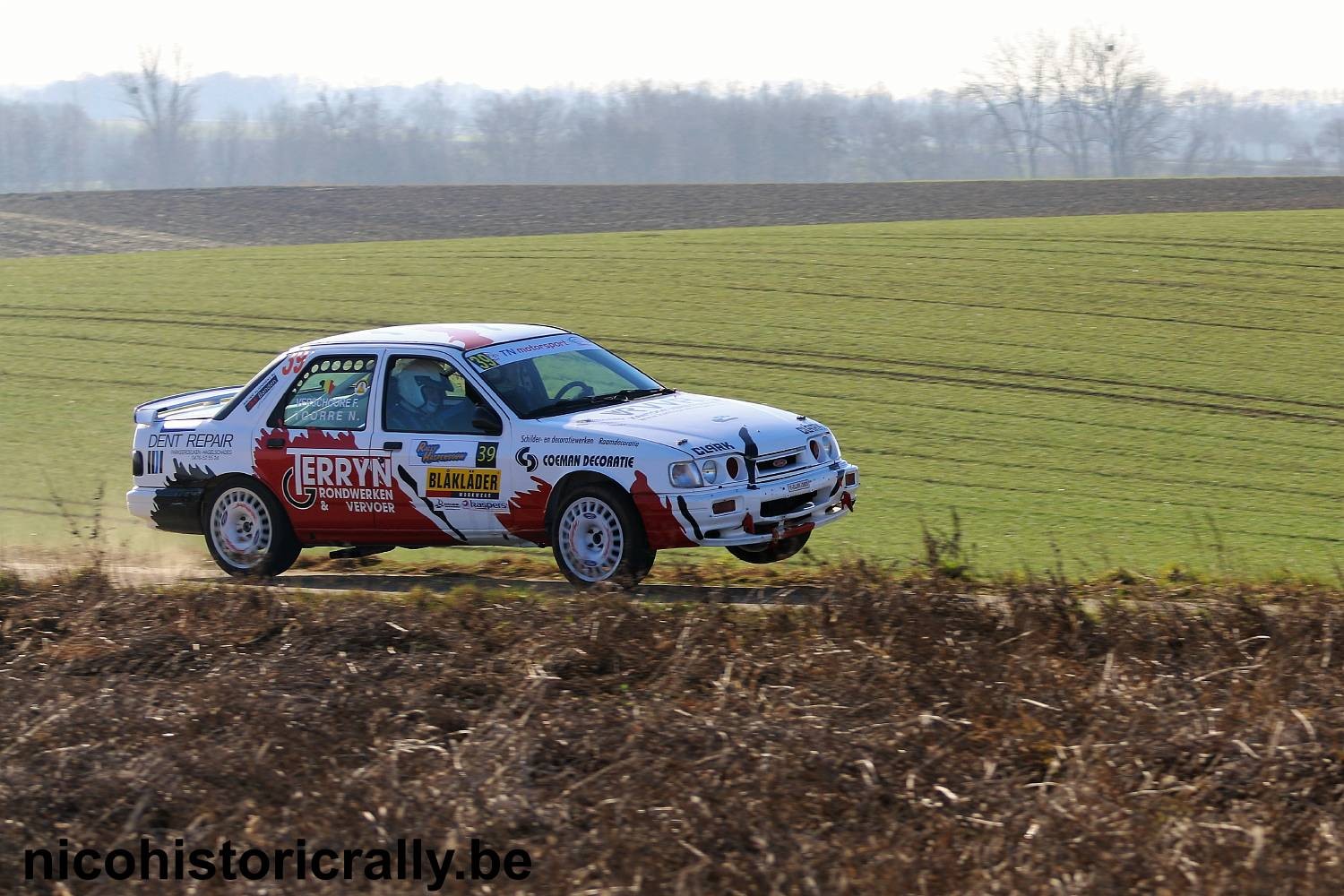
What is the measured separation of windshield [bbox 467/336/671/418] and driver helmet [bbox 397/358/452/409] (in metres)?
0.25

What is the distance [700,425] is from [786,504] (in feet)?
2.39

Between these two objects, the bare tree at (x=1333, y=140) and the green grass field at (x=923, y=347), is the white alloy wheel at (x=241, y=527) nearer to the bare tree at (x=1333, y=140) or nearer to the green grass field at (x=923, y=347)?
the green grass field at (x=923, y=347)

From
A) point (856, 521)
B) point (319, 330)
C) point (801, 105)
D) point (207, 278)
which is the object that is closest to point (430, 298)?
point (319, 330)

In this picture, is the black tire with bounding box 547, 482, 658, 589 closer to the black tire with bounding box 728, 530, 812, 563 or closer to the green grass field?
the black tire with bounding box 728, 530, 812, 563

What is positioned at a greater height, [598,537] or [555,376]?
[555,376]

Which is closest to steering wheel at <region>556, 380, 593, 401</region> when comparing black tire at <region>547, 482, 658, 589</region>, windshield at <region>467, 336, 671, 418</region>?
windshield at <region>467, 336, 671, 418</region>

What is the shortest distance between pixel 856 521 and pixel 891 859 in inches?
291

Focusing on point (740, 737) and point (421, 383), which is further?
point (421, 383)

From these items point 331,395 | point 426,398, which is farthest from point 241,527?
point 426,398

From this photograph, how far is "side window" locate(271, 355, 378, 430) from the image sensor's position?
10477 millimetres

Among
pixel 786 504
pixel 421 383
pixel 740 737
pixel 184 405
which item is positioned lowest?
pixel 740 737

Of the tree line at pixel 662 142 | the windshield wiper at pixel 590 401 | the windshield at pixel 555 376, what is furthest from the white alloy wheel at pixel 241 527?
the tree line at pixel 662 142

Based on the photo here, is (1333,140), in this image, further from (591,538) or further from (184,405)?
(591,538)

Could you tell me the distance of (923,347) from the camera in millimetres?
20219
